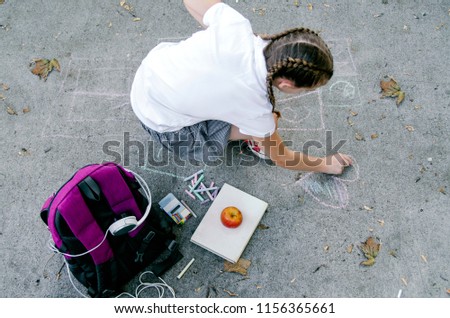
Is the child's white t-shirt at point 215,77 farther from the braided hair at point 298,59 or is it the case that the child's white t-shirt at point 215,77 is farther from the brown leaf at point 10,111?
the brown leaf at point 10,111

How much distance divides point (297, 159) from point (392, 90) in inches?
46.7

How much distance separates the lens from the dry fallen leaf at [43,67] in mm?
3361

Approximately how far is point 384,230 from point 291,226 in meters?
0.63

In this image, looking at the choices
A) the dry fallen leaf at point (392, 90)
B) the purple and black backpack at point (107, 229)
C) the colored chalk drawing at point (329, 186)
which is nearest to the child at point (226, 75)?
the purple and black backpack at point (107, 229)

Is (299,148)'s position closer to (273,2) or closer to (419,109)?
(419,109)

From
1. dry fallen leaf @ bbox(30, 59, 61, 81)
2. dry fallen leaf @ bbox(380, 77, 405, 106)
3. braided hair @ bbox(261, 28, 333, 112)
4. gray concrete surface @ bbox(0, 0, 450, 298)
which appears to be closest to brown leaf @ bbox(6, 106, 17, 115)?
gray concrete surface @ bbox(0, 0, 450, 298)

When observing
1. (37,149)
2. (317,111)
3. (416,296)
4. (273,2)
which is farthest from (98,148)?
(416,296)

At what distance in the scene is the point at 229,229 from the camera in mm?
2605

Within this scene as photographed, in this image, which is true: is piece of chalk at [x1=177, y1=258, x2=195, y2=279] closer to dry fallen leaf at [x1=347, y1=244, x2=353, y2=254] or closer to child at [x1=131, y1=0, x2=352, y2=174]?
child at [x1=131, y1=0, x2=352, y2=174]

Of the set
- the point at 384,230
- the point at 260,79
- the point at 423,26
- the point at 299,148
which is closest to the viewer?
the point at 260,79

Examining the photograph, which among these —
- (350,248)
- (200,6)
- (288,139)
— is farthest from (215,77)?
(350,248)

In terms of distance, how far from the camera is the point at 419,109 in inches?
119

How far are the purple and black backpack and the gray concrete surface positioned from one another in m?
0.16

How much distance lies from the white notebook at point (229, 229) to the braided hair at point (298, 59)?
102 centimetres
